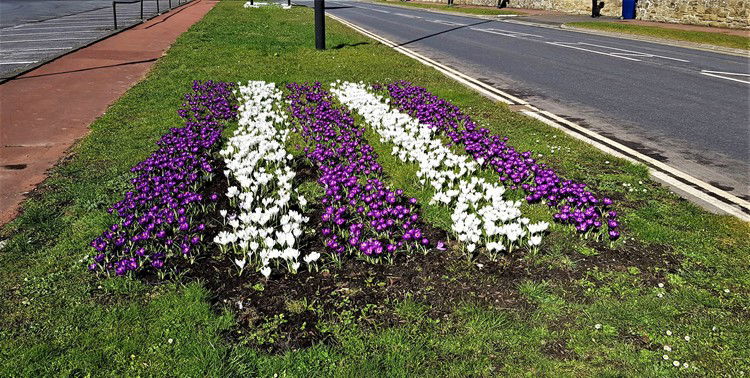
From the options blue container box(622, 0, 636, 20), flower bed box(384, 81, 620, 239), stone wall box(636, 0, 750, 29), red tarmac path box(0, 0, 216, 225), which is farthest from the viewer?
blue container box(622, 0, 636, 20)

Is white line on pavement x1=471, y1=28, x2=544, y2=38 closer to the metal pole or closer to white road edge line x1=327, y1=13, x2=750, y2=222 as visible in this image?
the metal pole

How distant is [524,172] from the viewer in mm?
5840

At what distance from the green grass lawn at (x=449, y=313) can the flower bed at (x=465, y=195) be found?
20 centimetres

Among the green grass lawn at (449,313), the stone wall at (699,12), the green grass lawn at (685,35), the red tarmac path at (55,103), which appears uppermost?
the stone wall at (699,12)

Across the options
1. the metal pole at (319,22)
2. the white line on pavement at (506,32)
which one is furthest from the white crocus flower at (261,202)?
the white line on pavement at (506,32)

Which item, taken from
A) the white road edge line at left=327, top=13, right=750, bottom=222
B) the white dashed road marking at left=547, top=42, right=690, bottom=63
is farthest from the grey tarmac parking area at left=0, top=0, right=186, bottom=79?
the white dashed road marking at left=547, top=42, right=690, bottom=63

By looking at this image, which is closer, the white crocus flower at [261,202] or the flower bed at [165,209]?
Answer: the flower bed at [165,209]

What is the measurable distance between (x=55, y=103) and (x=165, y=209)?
614cm

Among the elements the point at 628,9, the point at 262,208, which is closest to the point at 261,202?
the point at 262,208

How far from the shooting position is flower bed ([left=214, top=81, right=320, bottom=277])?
14.0 ft

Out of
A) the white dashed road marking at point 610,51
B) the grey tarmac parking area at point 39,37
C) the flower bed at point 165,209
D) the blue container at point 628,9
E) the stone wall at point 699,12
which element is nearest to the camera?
the flower bed at point 165,209

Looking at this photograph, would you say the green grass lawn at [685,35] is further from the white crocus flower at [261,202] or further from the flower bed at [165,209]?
the flower bed at [165,209]

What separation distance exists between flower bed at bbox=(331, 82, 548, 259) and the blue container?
89.5 ft

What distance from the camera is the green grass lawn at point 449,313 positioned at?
3127mm
